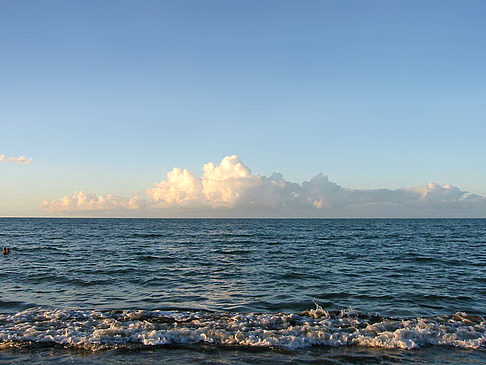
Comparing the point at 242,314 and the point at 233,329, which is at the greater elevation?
the point at 233,329

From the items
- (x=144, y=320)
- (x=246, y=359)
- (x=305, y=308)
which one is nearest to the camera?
(x=246, y=359)

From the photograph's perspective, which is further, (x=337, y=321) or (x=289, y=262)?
(x=289, y=262)

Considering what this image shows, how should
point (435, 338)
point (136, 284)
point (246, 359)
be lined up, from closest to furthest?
1. point (246, 359)
2. point (435, 338)
3. point (136, 284)

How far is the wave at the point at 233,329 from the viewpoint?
11.6m

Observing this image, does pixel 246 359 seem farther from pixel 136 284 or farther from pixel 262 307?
pixel 136 284

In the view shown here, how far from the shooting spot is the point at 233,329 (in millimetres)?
12992

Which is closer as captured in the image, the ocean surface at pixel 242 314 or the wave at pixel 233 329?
the ocean surface at pixel 242 314

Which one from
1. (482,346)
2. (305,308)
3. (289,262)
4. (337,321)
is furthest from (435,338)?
(289,262)

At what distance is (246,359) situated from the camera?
10.2 meters

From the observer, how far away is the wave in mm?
11562

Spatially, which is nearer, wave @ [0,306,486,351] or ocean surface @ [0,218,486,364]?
ocean surface @ [0,218,486,364]

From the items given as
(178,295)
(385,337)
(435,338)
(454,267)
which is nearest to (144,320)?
(178,295)

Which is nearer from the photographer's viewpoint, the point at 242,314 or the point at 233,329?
the point at 233,329

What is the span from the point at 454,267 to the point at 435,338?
20.0 meters
